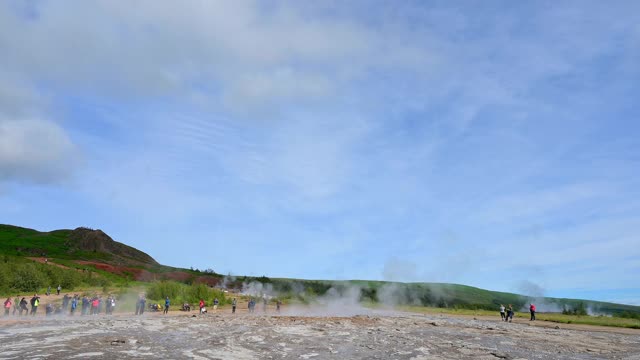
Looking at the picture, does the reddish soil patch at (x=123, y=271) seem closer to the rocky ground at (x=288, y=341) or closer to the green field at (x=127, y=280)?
the green field at (x=127, y=280)

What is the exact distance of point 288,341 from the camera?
92.3 feet

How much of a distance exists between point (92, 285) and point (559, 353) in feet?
192

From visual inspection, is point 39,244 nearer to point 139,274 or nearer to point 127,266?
point 127,266

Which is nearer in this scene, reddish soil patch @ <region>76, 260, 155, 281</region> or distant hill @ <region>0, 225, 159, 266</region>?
reddish soil patch @ <region>76, 260, 155, 281</region>

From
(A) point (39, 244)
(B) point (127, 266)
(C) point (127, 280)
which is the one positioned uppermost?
(A) point (39, 244)

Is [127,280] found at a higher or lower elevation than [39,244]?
lower

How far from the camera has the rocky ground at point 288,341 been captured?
2286 cm

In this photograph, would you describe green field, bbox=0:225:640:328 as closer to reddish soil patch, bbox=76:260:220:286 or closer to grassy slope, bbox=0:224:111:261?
grassy slope, bbox=0:224:111:261

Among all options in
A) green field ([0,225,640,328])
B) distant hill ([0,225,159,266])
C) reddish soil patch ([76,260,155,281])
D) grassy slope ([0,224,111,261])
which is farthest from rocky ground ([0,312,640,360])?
distant hill ([0,225,159,266])

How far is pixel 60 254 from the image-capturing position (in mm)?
92625

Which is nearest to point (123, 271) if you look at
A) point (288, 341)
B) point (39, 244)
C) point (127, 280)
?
point (127, 280)

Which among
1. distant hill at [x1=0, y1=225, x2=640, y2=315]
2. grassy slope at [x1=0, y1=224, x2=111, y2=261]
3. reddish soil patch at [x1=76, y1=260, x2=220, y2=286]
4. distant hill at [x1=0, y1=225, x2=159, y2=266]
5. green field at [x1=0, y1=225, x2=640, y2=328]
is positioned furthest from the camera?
distant hill at [x1=0, y1=225, x2=159, y2=266]

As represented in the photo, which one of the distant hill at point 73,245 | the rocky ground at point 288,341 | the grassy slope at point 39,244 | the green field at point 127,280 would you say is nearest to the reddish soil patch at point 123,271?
the green field at point 127,280

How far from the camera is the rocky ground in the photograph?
22.9m
